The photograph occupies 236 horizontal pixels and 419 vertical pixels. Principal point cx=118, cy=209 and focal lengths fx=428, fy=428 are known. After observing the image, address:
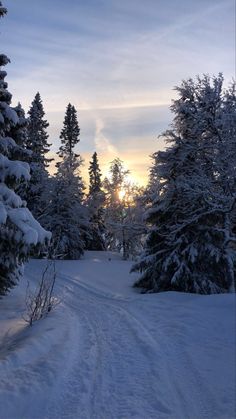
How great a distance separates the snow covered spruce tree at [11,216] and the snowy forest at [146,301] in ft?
0.12

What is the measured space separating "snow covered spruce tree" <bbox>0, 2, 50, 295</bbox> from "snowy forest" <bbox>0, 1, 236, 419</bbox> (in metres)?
0.04

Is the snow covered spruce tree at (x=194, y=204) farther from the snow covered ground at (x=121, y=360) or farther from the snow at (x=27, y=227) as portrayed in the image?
the snow at (x=27, y=227)

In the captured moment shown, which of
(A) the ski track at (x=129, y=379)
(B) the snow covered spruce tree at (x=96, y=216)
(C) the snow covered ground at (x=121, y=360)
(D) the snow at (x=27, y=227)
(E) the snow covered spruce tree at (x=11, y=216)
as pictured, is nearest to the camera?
(A) the ski track at (x=129, y=379)

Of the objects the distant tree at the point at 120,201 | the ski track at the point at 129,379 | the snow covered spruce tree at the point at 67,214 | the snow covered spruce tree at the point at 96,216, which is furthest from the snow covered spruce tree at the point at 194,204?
the distant tree at the point at 120,201

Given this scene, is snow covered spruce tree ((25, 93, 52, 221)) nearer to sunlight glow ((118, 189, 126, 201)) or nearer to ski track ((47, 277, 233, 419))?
sunlight glow ((118, 189, 126, 201))

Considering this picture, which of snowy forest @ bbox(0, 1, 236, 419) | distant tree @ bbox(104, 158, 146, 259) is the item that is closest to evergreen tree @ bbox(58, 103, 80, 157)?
distant tree @ bbox(104, 158, 146, 259)

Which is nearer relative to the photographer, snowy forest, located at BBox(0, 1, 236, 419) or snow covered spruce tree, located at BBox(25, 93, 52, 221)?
snowy forest, located at BBox(0, 1, 236, 419)

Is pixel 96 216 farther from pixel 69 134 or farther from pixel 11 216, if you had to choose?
pixel 11 216

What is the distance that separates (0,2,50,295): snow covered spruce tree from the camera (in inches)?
414

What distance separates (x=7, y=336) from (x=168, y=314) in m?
5.48

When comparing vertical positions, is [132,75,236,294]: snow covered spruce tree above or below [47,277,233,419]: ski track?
above

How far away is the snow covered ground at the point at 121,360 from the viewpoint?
20.8 ft

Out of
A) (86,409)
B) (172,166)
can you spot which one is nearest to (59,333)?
(86,409)

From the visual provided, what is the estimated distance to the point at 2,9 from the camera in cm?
1263
